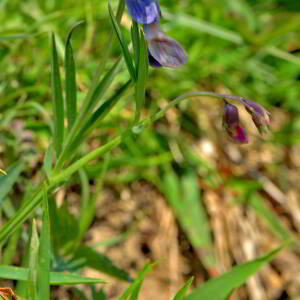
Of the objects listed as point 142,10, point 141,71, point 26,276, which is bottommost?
point 26,276

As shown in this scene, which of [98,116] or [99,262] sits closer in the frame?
[98,116]

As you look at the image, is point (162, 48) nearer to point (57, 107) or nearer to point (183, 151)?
point (57, 107)

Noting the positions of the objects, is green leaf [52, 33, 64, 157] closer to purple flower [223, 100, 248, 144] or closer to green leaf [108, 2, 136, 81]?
green leaf [108, 2, 136, 81]

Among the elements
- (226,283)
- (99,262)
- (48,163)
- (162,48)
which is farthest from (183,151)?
(162,48)

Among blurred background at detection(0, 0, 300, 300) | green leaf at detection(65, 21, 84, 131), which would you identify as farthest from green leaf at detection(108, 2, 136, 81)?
blurred background at detection(0, 0, 300, 300)

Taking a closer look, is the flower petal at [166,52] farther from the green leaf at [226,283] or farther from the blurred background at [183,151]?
the blurred background at [183,151]

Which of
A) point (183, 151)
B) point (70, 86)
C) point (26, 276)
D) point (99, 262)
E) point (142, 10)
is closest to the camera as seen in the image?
point (142, 10)

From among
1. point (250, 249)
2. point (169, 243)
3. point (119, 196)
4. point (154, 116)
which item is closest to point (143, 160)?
point (119, 196)

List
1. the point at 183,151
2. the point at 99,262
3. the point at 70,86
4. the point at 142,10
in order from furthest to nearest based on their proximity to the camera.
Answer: the point at 183,151
the point at 99,262
the point at 70,86
the point at 142,10
